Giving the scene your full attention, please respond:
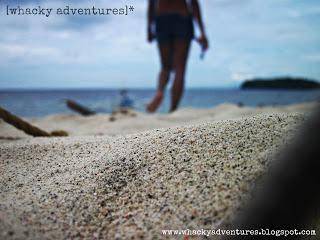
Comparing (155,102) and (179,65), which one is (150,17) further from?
(155,102)

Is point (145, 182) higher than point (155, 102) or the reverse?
higher

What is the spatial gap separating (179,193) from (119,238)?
10.5 inches

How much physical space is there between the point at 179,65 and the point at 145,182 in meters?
4.22

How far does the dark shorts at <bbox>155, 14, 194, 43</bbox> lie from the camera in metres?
5.13

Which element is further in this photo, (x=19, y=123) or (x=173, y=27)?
(x=173, y=27)

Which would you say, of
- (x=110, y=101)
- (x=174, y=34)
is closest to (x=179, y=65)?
(x=174, y=34)

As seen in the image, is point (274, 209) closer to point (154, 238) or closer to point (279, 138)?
point (154, 238)

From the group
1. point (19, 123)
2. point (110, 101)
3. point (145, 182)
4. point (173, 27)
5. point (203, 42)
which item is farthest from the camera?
point (110, 101)

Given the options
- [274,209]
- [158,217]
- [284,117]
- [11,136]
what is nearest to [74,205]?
[158,217]

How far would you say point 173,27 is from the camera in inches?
202

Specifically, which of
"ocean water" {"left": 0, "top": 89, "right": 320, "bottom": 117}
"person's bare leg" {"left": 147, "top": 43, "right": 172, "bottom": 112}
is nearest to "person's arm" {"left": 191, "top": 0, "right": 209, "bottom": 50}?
"person's bare leg" {"left": 147, "top": 43, "right": 172, "bottom": 112}

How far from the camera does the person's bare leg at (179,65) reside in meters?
5.25

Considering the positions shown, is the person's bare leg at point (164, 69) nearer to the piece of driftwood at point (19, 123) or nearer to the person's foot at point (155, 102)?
the person's foot at point (155, 102)

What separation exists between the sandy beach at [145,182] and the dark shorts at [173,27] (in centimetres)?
372
